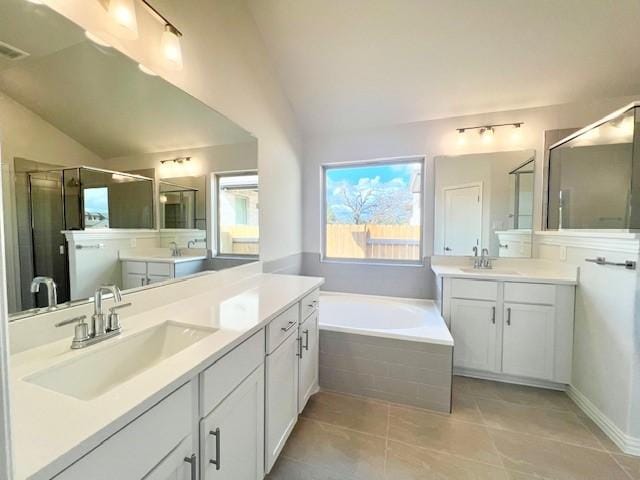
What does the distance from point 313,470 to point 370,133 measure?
2934 mm

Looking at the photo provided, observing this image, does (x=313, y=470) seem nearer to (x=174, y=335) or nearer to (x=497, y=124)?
(x=174, y=335)

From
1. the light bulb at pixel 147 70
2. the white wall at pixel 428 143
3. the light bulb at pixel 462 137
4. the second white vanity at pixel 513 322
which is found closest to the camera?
the light bulb at pixel 147 70

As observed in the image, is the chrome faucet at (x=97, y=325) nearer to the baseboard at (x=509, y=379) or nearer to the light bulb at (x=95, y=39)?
the light bulb at (x=95, y=39)

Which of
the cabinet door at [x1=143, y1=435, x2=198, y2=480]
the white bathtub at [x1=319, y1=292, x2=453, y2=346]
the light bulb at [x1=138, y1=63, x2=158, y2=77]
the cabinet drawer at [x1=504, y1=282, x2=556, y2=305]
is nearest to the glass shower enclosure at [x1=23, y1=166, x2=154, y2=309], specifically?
the light bulb at [x1=138, y1=63, x2=158, y2=77]

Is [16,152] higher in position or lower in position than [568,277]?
higher

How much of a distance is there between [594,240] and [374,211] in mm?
1857

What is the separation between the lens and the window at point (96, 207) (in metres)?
1.12

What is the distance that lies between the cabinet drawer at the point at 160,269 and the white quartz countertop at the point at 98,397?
10 centimetres

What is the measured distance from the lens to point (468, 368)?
2.37 meters

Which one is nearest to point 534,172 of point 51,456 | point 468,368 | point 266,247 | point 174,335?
point 468,368

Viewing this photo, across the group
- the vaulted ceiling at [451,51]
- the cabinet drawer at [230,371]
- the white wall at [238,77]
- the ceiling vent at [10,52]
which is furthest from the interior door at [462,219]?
the ceiling vent at [10,52]

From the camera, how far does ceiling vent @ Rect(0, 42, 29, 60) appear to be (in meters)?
0.86

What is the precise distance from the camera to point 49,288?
992mm

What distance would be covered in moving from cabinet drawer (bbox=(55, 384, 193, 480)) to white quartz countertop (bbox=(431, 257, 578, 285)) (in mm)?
2176
